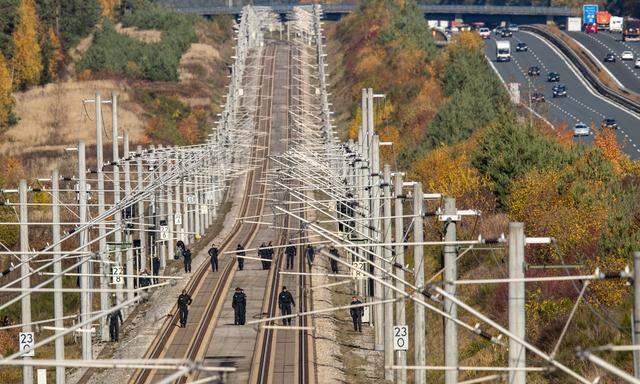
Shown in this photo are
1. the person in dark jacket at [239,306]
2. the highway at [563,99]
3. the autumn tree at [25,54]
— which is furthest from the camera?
the autumn tree at [25,54]

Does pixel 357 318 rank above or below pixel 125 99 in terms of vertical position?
below

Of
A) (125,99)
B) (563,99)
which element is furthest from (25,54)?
(563,99)

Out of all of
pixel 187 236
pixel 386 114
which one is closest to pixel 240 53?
pixel 386 114

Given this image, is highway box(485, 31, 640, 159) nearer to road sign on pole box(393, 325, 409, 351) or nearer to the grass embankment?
the grass embankment

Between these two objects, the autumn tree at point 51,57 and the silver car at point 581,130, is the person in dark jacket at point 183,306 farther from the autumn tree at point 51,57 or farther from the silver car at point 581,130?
the autumn tree at point 51,57

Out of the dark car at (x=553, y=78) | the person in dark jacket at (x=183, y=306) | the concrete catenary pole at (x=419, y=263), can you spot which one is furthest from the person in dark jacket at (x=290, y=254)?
the dark car at (x=553, y=78)

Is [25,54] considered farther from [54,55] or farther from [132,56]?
[132,56]

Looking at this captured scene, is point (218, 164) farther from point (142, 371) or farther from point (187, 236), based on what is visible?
point (142, 371)
